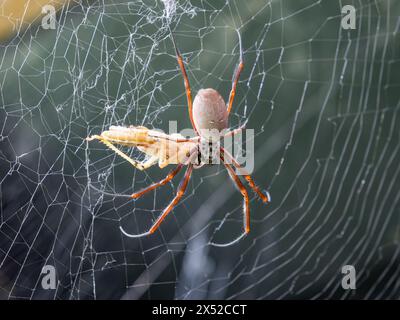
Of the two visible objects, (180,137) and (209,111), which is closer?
(209,111)

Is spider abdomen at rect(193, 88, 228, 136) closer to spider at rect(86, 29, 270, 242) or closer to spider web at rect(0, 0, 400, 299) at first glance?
spider at rect(86, 29, 270, 242)

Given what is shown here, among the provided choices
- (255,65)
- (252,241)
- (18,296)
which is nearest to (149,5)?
(255,65)

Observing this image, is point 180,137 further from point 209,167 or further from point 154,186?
point 209,167

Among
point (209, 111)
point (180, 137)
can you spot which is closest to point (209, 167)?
point (180, 137)

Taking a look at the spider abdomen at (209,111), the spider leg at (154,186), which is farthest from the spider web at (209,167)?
the spider abdomen at (209,111)

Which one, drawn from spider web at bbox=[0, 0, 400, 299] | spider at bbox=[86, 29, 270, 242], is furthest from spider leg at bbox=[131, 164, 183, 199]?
spider web at bbox=[0, 0, 400, 299]

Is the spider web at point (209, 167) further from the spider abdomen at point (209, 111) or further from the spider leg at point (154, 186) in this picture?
the spider abdomen at point (209, 111)
